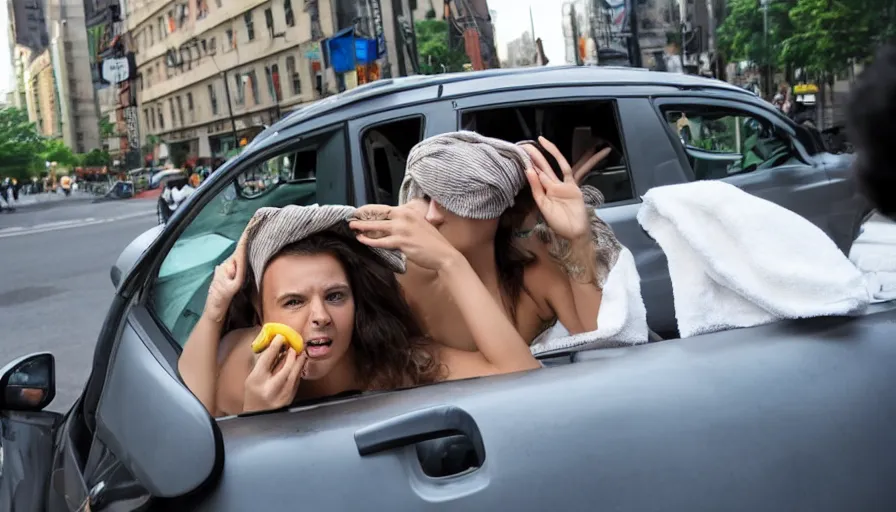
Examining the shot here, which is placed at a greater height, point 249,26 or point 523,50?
point 249,26

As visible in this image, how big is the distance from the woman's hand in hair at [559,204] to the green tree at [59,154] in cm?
8102

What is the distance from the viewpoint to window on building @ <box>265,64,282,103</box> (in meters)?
37.2

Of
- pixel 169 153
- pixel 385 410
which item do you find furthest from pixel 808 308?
pixel 169 153

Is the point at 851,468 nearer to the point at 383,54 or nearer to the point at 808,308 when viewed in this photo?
the point at 808,308

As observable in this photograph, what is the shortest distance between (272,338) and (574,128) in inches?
86.0

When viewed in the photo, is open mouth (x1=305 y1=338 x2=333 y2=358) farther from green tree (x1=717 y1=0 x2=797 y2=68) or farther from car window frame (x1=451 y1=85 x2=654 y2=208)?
green tree (x1=717 y1=0 x2=797 y2=68)

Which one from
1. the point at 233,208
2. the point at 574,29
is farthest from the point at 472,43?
the point at 233,208

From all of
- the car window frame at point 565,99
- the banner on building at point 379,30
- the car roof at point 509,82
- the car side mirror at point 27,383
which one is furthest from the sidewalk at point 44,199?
the car side mirror at point 27,383

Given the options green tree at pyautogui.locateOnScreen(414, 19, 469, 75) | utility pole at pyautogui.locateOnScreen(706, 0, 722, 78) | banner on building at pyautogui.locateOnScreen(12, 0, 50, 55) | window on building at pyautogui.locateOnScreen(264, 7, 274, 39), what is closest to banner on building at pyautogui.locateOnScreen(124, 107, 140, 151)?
window on building at pyautogui.locateOnScreen(264, 7, 274, 39)

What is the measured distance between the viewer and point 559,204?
1.79 m

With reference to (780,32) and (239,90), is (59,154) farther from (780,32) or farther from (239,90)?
(780,32)

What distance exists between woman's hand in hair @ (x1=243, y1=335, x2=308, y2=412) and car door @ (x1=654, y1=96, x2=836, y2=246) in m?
2.47

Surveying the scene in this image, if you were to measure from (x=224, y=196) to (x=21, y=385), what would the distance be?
113 cm

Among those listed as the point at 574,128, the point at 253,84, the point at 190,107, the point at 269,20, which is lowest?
the point at 574,128
